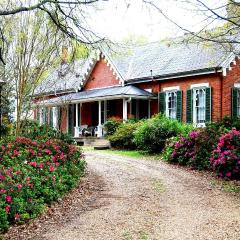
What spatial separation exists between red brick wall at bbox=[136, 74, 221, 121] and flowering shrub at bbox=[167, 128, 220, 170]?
6.82m

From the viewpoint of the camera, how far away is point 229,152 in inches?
531

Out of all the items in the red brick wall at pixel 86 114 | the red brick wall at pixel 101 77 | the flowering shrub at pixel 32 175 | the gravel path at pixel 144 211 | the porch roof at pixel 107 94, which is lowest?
the gravel path at pixel 144 211

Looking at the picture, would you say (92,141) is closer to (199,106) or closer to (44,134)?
(199,106)

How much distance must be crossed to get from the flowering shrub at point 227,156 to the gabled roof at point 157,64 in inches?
327

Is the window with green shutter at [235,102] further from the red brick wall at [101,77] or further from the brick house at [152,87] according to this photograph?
the red brick wall at [101,77]

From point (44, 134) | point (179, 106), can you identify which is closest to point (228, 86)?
point (179, 106)

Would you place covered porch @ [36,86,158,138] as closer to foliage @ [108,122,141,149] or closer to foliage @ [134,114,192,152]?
foliage @ [108,122,141,149]

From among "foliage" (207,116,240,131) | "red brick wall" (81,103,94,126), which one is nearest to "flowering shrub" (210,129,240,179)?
"foliage" (207,116,240,131)

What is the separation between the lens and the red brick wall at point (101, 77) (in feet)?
95.2

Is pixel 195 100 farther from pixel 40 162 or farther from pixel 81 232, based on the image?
pixel 81 232

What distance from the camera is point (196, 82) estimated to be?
2403cm

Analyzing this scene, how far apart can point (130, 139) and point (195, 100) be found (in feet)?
14.1

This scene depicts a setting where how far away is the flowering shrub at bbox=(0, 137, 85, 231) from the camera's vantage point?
8.23 meters

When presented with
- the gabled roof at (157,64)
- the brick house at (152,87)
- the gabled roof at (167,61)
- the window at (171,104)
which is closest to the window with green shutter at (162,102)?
the brick house at (152,87)
